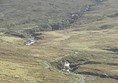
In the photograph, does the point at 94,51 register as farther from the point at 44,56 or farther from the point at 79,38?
the point at 79,38

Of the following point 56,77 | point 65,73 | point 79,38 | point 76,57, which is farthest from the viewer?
point 79,38

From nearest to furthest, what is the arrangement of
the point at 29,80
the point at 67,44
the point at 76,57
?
1. the point at 29,80
2. the point at 76,57
3. the point at 67,44

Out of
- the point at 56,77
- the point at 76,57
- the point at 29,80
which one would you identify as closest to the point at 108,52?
the point at 76,57

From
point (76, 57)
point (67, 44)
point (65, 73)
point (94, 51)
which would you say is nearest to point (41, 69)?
point (65, 73)

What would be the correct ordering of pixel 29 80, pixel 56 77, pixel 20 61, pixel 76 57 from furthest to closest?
pixel 76 57 < pixel 20 61 < pixel 56 77 < pixel 29 80

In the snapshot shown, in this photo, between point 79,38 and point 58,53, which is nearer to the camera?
point 58,53

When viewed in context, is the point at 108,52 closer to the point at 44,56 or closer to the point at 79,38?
the point at 44,56

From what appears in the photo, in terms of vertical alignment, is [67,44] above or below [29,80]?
below

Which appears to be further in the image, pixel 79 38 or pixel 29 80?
pixel 79 38

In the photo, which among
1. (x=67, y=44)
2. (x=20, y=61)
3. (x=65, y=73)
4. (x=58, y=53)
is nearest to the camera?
(x=65, y=73)
